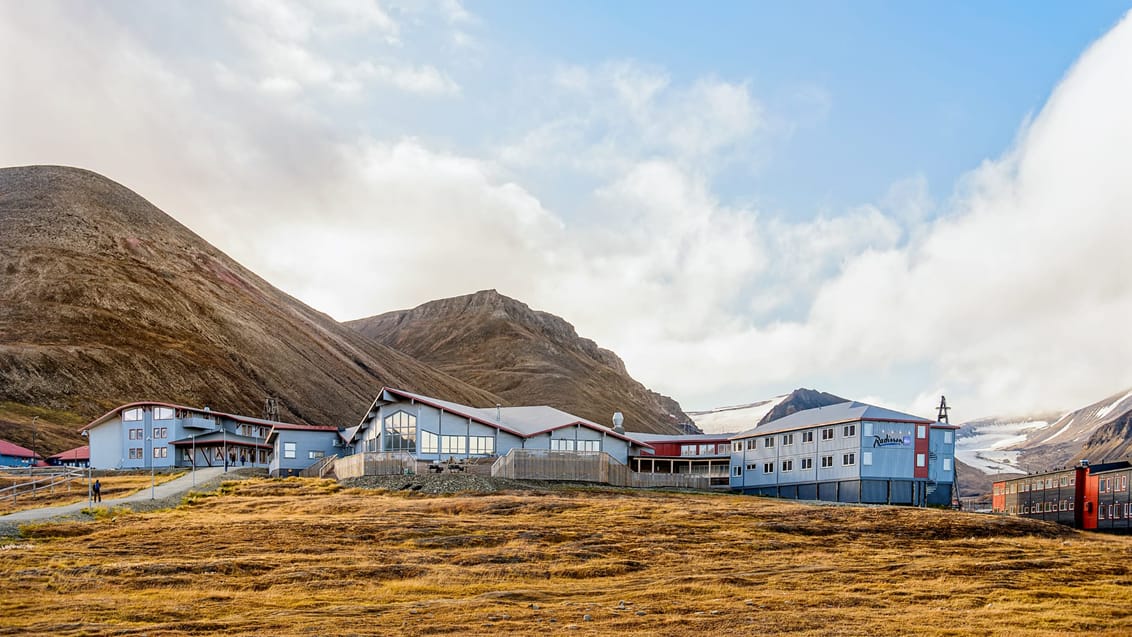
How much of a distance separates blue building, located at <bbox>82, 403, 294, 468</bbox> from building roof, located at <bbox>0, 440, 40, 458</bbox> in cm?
1334

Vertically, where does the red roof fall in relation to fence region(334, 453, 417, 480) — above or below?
below

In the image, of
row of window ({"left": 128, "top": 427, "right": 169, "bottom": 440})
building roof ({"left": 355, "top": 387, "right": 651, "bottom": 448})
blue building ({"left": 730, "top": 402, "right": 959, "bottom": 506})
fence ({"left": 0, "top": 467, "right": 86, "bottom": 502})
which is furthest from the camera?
row of window ({"left": 128, "top": 427, "right": 169, "bottom": 440})

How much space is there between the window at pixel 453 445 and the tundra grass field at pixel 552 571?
22314mm

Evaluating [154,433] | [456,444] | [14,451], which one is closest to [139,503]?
[456,444]

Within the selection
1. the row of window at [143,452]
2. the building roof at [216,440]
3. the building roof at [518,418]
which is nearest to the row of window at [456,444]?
the building roof at [518,418]

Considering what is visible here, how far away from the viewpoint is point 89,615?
1393 inches

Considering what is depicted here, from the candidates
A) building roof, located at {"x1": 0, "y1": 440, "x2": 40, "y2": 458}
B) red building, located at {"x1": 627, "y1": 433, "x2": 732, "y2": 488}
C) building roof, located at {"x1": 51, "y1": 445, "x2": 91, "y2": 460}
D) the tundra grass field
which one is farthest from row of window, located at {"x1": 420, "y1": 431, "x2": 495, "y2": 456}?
building roof, located at {"x1": 0, "y1": 440, "x2": 40, "y2": 458}

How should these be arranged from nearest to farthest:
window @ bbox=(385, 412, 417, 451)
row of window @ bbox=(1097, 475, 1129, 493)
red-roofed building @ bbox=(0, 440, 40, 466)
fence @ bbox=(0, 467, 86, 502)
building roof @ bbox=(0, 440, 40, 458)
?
1. fence @ bbox=(0, 467, 86, 502)
2. window @ bbox=(385, 412, 417, 451)
3. row of window @ bbox=(1097, 475, 1129, 493)
4. red-roofed building @ bbox=(0, 440, 40, 466)
5. building roof @ bbox=(0, 440, 40, 458)

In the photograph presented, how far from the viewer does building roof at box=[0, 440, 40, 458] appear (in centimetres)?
13074

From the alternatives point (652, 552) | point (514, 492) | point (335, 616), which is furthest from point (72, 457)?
point (335, 616)

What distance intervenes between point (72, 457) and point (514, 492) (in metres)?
78.6

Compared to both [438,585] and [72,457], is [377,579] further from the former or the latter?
[72,457]

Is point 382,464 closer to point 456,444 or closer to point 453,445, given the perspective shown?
point 453,445

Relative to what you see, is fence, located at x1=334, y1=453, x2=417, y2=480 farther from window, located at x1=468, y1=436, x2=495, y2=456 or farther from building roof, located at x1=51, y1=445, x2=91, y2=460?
building roof, located at x1=51, y1=445, x2=91, y2=460
